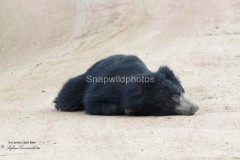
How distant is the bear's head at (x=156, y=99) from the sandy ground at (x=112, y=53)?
0.67ft

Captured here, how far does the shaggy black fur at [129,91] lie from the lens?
8.86 meters

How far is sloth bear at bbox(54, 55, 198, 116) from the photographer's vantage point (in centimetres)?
886

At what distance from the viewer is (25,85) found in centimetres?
1330

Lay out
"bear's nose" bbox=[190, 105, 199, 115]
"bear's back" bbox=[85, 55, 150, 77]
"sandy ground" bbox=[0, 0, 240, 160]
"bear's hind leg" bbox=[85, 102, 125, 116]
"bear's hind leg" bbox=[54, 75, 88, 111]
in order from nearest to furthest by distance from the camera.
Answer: "sandy ground" bbox=[0, 0, 240, 160] → "bear's nose" bbox=[190, 105, 199, 115] → "bear's hind leg" bbox=[85, 102, 125, 116] → "bear's back" bbox=[85, 55, 150, 77] → "bear's hind leg" bbox=[54, 75, 88, 111]

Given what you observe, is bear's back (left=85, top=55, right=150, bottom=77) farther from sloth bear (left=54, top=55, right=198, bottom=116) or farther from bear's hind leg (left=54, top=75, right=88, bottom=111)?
bear's hind leg (left=54, top=75, right=88, bottom=111)

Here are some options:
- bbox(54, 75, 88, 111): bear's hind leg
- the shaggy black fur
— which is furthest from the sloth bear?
bbox(54, 75, 88, 111): bear's hind leg

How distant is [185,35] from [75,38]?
9.62 feet

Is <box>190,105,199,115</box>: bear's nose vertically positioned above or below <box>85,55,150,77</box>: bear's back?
below

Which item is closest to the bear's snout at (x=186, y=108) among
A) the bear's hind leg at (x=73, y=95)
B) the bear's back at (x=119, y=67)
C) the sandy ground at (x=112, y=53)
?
the sandy ground at (x=112, y=53)

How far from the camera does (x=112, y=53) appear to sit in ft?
51.1

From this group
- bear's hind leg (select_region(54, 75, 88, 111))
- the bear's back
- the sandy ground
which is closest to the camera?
the sandy ground

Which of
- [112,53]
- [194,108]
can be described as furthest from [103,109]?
[112,53]

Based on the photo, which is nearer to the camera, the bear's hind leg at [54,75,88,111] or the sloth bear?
the sloth bear

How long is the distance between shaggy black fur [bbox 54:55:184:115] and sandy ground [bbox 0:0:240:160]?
0.21 metres
